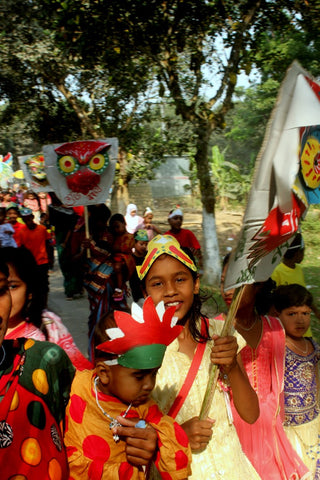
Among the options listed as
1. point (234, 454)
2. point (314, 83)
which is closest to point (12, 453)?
point (234, 454)

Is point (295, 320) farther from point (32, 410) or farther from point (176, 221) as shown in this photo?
point (176, 221)

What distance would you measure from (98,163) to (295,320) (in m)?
3.92

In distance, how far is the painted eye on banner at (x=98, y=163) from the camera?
6145mm

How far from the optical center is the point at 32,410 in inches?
58.0

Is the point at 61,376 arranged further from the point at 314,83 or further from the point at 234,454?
the point at 314,83

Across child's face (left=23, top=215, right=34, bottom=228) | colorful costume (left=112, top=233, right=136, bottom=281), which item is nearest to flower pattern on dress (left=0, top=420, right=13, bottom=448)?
colorful costume (left=112, top=233, right=136, bottom=281)

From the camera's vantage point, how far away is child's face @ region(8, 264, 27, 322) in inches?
90.8

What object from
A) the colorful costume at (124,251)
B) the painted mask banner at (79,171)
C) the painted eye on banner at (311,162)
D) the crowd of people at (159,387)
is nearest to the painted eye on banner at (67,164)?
the painted mask banner at (79,171)

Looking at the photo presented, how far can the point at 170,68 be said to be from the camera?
8.38 m

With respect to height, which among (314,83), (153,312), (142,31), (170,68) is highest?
(142,31)

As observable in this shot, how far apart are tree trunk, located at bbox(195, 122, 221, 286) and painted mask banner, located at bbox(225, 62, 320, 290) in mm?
7129

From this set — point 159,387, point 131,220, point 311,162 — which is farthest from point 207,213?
point 311,162

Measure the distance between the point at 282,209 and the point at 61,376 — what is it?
1.00 m

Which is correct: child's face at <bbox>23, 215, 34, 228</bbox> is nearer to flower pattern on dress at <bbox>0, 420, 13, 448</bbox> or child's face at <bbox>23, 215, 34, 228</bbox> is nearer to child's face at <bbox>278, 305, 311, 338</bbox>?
child's face at <bbox>278, 305, 311, 338</bbox>
